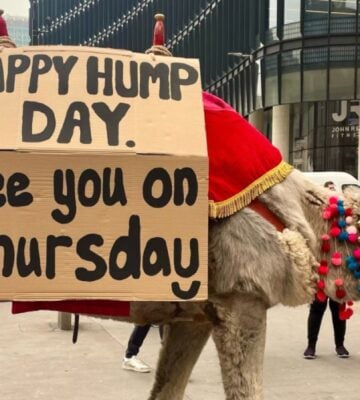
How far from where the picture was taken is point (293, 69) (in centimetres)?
2392

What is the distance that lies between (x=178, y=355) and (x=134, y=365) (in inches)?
92.9

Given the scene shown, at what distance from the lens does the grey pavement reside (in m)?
A: 5.20

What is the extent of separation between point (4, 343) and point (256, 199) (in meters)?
4.63

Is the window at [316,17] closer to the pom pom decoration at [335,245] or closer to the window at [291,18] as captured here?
the window at [291,18]

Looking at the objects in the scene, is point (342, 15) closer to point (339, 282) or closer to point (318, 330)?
point (318, 330)

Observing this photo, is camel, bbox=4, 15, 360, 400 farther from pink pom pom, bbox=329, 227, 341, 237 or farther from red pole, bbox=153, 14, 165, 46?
red pole, bbox=153, 14, 165, 46

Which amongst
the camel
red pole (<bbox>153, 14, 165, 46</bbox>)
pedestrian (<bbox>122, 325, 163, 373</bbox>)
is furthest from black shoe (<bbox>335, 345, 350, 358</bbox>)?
red pole (<bbox>153, 14, 165, 46</bbox>)

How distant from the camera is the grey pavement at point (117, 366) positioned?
5.20m

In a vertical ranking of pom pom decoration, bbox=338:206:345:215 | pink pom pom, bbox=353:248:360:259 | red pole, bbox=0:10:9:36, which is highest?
red pole, bbox=0:10:9:36

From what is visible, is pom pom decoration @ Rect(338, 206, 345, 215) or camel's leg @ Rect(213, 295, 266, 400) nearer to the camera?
camel's leg @ Rect(213, 295, 266, 400)

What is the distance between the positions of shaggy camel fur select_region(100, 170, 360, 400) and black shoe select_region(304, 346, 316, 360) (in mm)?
3384

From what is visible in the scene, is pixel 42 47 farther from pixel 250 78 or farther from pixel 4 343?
pixel 250 78

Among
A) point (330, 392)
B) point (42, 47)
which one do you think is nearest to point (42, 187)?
point (42, 47)

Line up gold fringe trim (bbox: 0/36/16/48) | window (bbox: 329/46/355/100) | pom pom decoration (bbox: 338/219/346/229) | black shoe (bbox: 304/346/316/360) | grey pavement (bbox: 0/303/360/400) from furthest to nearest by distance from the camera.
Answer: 1. window (bbox: 329/46/355/100)
2. black shoe (bbox: 304/346/316/360)
3. grey pavement (bbox: 0/303/360/400)
4. pom pom decoration (bbox: 338/219/346/229)
5. gold fringe trim (bbox: 0/36/16/48)
